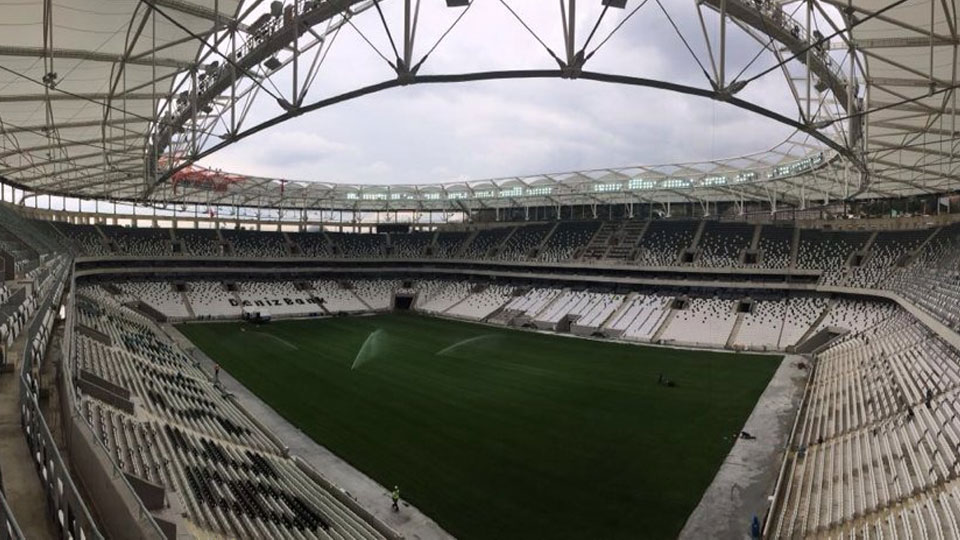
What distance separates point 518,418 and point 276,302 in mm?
38161

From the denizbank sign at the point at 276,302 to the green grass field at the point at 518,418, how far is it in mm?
11327

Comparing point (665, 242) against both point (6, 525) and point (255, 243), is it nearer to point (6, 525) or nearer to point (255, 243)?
point (255, 243)

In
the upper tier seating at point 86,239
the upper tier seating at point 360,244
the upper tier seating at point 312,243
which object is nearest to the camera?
the upper tier seating at point 86,239

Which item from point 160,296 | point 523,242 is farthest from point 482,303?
point 160,296

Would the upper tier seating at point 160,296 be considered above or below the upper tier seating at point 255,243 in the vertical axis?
below

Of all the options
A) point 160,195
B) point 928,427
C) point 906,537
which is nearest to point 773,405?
point 928,427

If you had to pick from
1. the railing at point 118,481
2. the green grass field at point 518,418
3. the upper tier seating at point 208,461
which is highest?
the railing at point 118,481

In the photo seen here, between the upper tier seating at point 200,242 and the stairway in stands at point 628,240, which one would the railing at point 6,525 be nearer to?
the stairway in stands at point 628,240

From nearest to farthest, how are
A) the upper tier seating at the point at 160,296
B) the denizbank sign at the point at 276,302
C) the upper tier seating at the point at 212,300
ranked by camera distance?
1. the upper tier seating at the point at 160,296
2. the upper tier seating at the point at 212,300
3. the denizbank sign at the point at 276,302

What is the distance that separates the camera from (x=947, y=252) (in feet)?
111

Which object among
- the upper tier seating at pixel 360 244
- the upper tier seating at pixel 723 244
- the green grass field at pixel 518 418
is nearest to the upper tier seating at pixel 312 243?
the upper tier seating at pixel 360 244

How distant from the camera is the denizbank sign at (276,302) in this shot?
53000mm

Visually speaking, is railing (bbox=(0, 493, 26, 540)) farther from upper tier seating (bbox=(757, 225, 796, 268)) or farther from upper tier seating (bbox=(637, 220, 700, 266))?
upper tier seating (bbox=(637, 220, 700, 266))

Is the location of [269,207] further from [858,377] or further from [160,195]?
[858,377]
